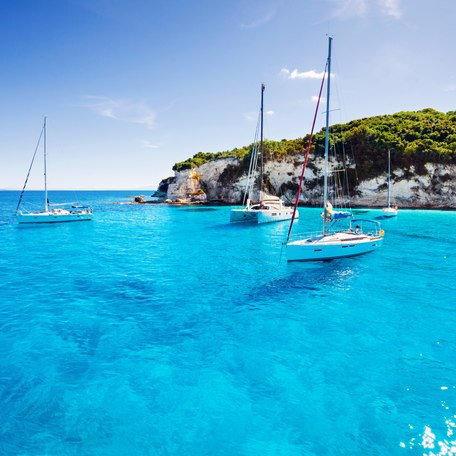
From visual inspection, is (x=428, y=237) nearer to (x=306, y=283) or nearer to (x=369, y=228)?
(x=369, y=228)

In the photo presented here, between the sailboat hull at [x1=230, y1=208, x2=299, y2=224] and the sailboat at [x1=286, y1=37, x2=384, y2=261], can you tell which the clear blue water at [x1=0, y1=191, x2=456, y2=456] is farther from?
the sailboat hull at [x1=230, y1=208, x2=299, y2=224]

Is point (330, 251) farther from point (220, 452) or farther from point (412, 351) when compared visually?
point (220, 452)

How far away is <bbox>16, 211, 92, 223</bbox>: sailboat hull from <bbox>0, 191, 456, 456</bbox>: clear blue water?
30196 millimetres

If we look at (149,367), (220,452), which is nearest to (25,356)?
(149,367)

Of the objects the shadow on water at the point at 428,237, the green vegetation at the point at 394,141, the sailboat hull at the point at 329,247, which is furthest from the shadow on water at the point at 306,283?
the green vegetation at the point at 394,141

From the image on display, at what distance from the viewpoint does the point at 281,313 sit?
46.8 feet

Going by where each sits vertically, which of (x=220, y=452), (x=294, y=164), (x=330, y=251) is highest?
(x=294, y=164)

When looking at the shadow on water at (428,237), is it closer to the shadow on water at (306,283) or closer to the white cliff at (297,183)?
the shadow on water at (306,283)

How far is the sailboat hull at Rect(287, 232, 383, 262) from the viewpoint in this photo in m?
21.6

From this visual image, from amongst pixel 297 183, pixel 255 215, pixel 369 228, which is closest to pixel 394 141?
pixel 297 183

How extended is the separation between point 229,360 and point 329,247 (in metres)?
14.5

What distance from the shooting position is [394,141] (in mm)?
66938

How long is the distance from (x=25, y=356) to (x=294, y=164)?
244 feet

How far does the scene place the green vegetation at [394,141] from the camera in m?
63.7
